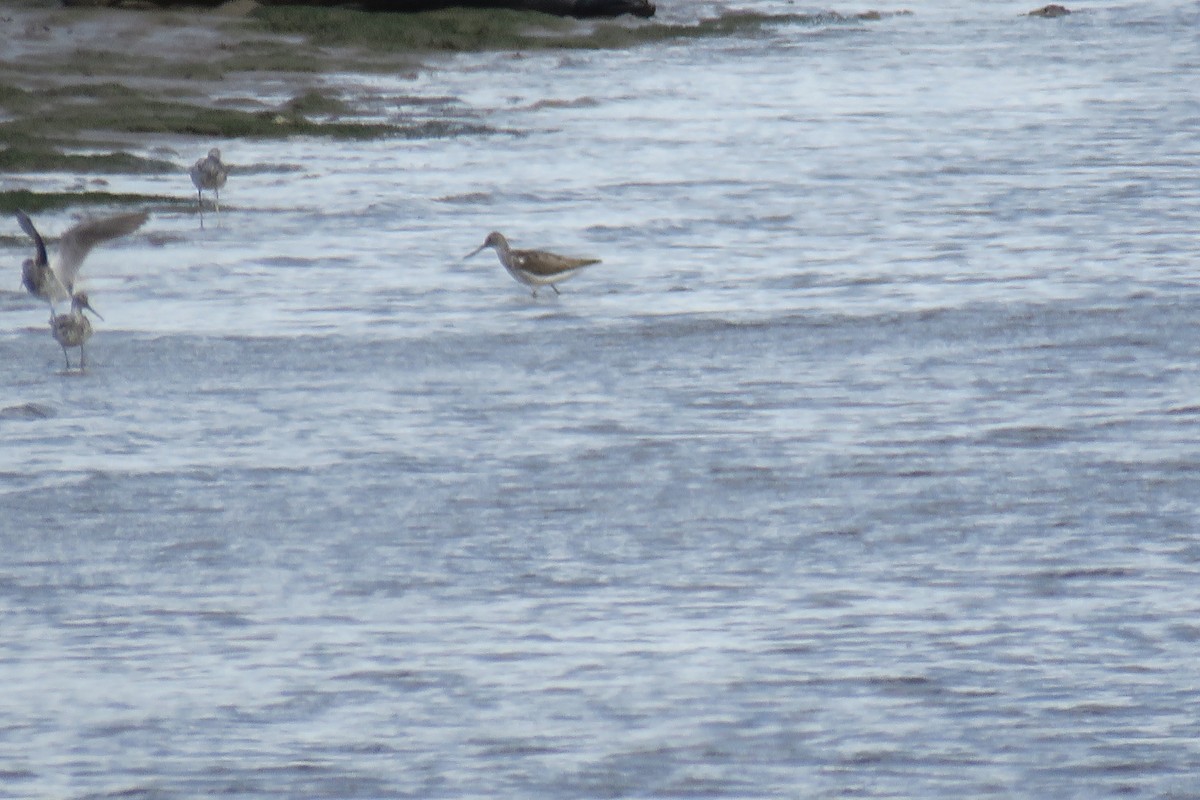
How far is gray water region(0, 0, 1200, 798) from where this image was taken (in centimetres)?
586

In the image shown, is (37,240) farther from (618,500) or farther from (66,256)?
(618,500)

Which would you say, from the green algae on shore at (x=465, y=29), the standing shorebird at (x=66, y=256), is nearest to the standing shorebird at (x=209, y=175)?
the standing shorebird at (x=66, y=256)

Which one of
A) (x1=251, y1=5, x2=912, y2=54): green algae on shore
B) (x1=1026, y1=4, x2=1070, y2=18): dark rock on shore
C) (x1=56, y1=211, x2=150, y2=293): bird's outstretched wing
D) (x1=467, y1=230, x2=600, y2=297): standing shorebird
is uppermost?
(x1=251, y1=5, x2=912, y2=54): green algae on shore

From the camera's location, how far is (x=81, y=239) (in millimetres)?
11750

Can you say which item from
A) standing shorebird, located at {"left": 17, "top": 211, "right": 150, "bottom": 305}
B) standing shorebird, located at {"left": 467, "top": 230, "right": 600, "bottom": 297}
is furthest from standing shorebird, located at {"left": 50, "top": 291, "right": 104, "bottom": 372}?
standing shorebird, located at {"left": 467, "top": 230, "right": 600, "bottom": 297}

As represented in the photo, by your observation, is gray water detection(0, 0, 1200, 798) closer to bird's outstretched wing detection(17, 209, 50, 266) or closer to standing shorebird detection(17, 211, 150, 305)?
standing shorebird detection(17, 211, 150, 305)

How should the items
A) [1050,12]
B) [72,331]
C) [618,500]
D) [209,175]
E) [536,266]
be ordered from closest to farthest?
[618,500] → [72,331] → [536,266] → [209,175] → [1050,12]

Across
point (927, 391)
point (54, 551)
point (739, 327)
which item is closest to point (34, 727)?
point (54, 551)

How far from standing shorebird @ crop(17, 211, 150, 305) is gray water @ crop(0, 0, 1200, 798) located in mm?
262

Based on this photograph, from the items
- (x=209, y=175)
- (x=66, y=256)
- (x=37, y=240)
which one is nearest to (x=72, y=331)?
(x=37, y=240)

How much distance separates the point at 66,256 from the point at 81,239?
0.11 m

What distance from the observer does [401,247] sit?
1380 centimetres

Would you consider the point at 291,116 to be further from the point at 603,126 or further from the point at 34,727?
the point at 34,727

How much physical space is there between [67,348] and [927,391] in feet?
13.0
